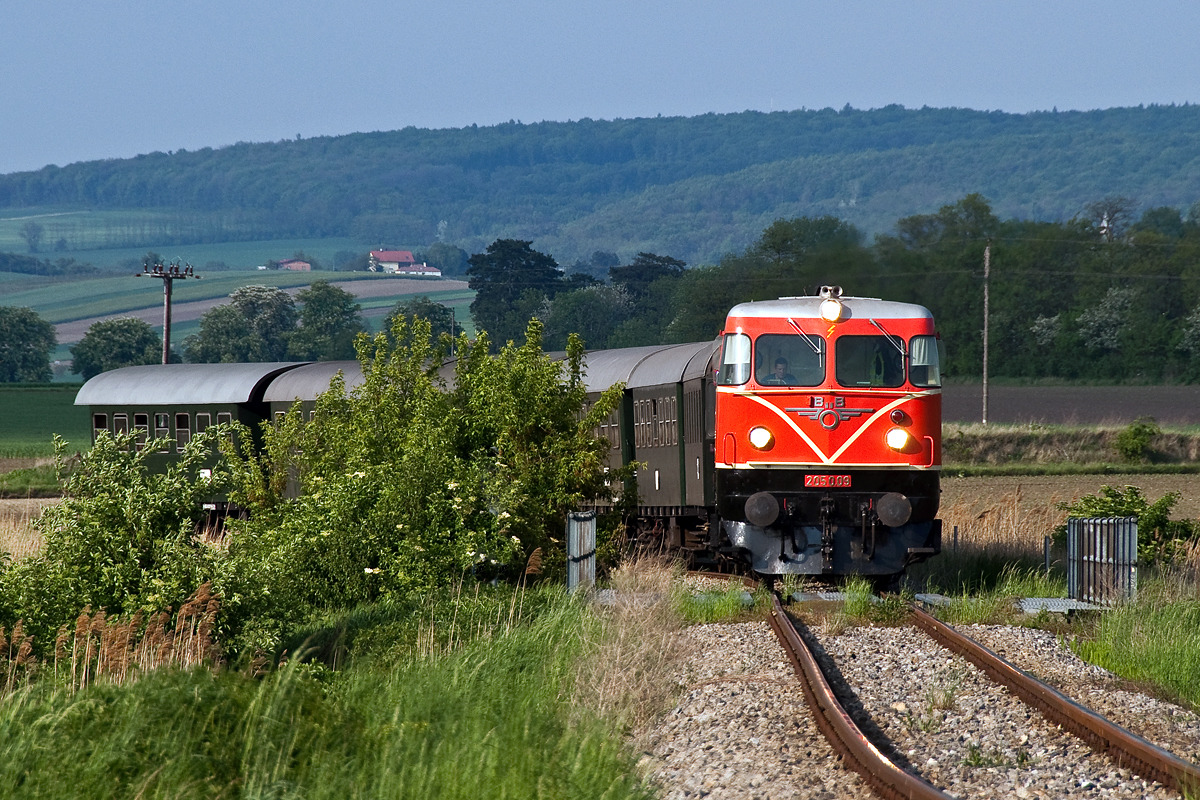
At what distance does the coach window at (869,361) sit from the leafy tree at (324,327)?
86.2 m

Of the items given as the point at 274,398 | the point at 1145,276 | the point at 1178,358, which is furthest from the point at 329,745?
the point at 1145,276

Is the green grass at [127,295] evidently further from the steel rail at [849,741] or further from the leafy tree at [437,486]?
the steel rail at [849,741]

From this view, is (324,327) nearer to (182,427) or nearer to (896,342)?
(182,427)

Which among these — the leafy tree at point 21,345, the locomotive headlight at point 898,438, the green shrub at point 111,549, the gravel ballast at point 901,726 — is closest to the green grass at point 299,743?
the gravel ballast at point 901,726

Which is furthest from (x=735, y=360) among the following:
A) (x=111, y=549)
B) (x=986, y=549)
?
(x=111, y=549)

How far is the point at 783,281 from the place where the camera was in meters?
63.6

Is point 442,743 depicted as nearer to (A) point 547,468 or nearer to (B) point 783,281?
(A) point 547,468

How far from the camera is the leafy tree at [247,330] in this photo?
341 ft

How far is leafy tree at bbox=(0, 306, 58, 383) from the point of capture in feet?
349

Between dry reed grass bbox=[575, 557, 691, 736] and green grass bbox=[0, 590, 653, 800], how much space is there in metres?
0.32

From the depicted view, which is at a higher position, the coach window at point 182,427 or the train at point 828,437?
Result: the train at point 828,437

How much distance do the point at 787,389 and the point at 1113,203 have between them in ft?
334

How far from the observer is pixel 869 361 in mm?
15047

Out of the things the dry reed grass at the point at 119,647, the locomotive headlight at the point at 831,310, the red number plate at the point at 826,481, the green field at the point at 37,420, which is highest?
the locomotive headlight at the point at 831,310
